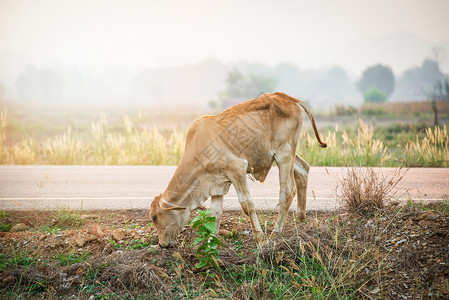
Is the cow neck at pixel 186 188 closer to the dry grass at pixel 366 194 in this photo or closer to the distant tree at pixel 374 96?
the dry grass at pixel 366 194

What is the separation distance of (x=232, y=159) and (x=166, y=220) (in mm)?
1098

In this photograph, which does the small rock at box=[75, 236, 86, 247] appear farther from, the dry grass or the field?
the dry grass

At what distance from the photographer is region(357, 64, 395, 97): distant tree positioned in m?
80.3

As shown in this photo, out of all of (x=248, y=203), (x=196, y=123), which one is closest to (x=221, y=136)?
(x=196, y=123)

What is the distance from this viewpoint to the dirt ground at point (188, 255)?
13.4 feet

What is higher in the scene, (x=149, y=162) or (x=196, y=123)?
(x=196, y=123)

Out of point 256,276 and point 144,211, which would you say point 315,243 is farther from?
point 144,211

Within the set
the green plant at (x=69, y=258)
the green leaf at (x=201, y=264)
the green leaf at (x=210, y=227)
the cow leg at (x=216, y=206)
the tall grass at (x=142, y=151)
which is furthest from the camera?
the tall grass at (x=142, y=151)

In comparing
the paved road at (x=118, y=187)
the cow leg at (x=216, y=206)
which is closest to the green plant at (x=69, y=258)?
the cow leg at (x=216, y=206)

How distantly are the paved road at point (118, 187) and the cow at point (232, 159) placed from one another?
1.10 metres

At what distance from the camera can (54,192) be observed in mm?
8188

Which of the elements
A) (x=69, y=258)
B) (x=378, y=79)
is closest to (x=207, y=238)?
(x=69, y=258)

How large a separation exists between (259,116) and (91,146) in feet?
31.3

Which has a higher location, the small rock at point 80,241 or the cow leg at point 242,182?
the cow leg at point 242,182
